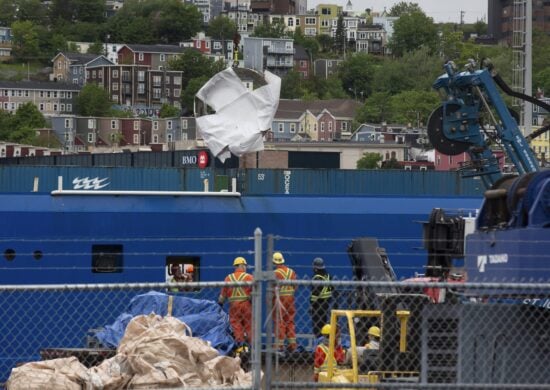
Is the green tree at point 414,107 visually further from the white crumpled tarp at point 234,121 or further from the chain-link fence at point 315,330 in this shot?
the chain-link fence at point 315,330

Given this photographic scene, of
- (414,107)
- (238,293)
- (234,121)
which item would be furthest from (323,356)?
(414,107)

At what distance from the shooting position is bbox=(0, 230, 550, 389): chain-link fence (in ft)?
43.5

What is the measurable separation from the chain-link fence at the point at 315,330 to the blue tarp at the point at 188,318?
0.06 ft

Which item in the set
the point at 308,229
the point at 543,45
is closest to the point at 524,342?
the point at 308,229

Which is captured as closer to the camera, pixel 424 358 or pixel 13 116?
pixel 424 358

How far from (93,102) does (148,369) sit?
506 ft

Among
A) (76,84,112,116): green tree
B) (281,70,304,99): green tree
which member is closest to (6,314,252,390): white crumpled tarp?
(76,84,112,116): green tree

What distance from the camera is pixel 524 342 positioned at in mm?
14281

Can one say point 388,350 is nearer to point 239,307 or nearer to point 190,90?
point 239,307

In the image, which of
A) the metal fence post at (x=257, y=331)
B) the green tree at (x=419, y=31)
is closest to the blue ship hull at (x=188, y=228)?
the metal fence post at (x=257, y=331)

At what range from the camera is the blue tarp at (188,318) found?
20094 millimetres

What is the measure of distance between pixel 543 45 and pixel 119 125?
1780 inches

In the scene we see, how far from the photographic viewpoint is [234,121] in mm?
28250

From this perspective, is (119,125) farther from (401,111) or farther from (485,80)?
(485,80)
